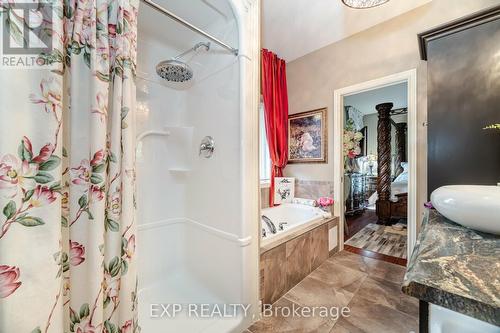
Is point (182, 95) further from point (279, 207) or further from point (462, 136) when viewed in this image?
point (462, 136)

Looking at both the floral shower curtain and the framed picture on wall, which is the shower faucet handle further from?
the framed picture on wall

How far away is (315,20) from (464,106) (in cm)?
171

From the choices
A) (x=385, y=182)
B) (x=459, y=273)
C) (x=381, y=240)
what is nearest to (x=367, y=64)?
(x=385, y=182)

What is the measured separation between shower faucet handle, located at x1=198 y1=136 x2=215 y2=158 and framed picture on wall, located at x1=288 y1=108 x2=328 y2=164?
1.66 m

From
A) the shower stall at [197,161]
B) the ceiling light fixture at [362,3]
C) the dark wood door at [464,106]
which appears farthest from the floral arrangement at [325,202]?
the ceiling light fixture at [362,3]

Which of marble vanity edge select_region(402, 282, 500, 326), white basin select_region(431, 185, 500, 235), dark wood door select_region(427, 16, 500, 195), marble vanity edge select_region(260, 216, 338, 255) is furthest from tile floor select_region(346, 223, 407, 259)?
marble vanity edge select_region(402, 282, 500, 326)

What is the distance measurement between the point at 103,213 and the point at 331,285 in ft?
6.22

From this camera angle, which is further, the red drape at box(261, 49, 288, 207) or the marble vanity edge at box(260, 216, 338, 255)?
the red drape at box(261, 49, 288, 207)

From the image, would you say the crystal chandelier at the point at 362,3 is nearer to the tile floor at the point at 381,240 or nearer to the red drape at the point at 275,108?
the red drape at the point at 275,108

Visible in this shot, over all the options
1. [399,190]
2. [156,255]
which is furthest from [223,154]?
[399,190]

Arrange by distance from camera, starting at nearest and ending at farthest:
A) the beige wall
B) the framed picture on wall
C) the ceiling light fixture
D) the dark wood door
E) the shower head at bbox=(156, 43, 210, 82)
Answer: the dark wood door
the shower head at bbox=(156, 43, 210, 82)
the ceiling light fixture
the beige wall
the framed picture on wall

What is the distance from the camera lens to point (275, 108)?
2.73 meters

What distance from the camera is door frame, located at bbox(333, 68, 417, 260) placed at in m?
1.93

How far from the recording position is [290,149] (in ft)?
9.75
